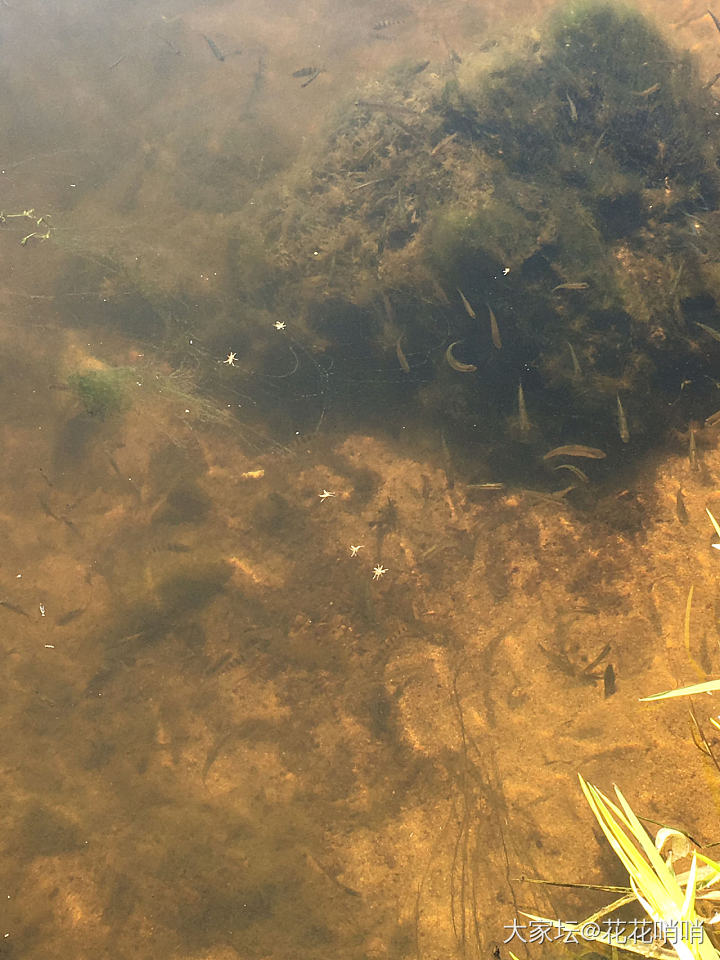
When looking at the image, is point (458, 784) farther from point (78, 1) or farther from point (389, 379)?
point (78, 1)

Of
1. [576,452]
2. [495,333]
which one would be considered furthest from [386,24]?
[576,452]

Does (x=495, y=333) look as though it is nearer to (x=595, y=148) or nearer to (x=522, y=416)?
(x=522, y=416)

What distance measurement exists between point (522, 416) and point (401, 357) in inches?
34.7

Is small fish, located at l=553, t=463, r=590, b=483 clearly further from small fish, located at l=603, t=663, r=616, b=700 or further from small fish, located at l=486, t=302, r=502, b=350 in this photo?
small fish, located at l=603, t=663, r=616, b=700

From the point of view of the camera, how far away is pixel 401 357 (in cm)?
389

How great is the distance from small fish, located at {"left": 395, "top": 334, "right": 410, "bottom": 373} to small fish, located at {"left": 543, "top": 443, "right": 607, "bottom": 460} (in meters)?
1.06

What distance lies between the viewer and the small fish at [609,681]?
3.08 metres

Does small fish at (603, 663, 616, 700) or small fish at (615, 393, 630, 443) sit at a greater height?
small fish at (615, 393, 630, 443)

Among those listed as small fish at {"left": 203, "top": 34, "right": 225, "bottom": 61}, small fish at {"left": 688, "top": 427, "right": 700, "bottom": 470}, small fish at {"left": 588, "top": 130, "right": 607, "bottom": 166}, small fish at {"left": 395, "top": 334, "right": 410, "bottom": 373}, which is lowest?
small fish at {"left": 688, "top": 427, "right": 700, "bottom": 470}

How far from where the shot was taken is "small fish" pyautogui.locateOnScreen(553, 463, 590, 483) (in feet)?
11.5

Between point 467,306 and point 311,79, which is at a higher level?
point 311,79

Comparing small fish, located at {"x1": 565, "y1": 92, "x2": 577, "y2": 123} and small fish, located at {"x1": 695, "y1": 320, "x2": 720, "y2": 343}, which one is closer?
small fish, located at {"x1": 695, "y1": 320, "x2": 720, "y2": 343}

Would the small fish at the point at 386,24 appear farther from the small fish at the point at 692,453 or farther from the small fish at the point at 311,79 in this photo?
the small fish at the point at 692,453

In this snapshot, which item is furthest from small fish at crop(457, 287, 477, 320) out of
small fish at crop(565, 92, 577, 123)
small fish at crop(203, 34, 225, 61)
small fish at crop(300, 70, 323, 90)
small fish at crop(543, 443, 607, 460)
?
small fish at crop(203, 34, 225, 61)
